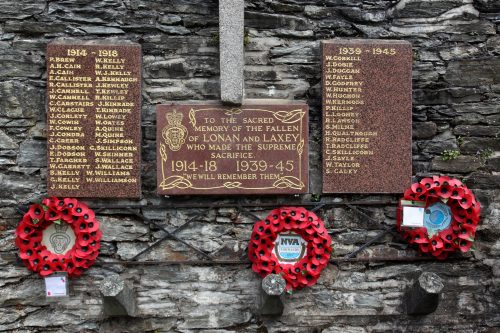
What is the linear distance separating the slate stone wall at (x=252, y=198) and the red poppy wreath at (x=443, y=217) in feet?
0.52

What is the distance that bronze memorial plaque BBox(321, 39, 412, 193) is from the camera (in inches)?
164

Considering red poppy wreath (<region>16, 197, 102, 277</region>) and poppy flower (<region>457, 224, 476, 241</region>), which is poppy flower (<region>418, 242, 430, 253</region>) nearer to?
poppy flower (<region>457, 224, 476, 241</region>)

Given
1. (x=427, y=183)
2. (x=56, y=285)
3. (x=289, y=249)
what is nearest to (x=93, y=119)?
(x=56, y=285)

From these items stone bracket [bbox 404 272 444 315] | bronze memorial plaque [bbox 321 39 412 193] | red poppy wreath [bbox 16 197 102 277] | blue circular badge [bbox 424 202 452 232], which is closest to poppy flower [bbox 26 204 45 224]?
red poppy wreath [bbox 16 197 102 277]

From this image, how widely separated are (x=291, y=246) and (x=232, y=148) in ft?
3.24

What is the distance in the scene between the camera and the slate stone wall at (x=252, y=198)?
413cm

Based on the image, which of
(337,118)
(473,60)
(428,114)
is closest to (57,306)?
(337,118)

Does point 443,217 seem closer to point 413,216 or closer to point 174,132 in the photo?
point 413,216

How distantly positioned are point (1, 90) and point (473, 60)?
417 cm

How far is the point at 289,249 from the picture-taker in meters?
4.14

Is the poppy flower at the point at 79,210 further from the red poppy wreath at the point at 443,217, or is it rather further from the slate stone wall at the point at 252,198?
the red poppy wreath at the point at 443,217

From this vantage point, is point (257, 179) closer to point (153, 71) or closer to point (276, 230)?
point (276, 230)

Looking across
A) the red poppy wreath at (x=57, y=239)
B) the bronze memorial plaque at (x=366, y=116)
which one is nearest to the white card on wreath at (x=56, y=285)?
the red poppy wreath at (x=57, y=239)

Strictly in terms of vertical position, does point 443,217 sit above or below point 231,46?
below
